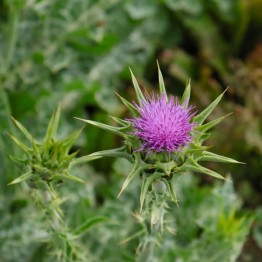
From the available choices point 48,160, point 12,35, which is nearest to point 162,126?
point 48,160

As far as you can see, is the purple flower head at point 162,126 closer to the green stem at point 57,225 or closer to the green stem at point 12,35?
the green stem at point 57,225

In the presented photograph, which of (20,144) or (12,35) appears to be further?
(12,35)

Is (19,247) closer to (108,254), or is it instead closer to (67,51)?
(108,254)

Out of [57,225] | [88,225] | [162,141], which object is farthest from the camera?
[88,225]

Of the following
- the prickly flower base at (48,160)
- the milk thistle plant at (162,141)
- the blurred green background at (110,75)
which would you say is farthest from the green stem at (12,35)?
the milk thistle plant at (162,141)

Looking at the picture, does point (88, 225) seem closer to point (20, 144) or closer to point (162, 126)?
point (20, 144)

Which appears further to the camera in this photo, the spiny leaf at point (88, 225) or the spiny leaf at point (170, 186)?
the spiny leaf at point (88, 225)

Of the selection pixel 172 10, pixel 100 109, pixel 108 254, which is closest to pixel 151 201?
pixel 108 254
